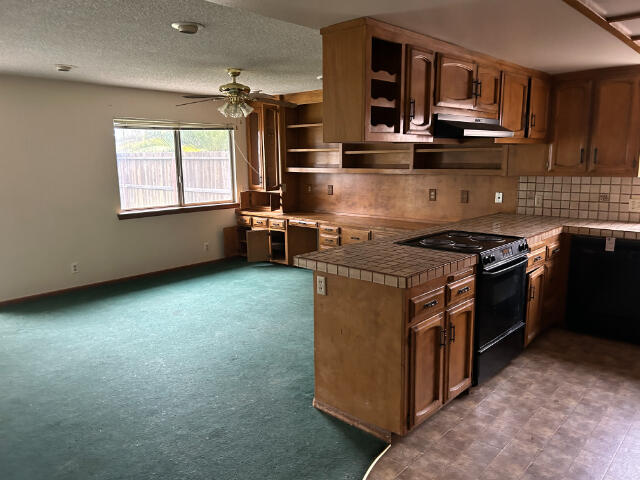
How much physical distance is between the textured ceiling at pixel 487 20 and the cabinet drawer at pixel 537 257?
4.68 feet

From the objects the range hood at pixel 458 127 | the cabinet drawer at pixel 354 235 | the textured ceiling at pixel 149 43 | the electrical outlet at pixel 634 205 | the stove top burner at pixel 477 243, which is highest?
the textured ceiling at pixel 149 43

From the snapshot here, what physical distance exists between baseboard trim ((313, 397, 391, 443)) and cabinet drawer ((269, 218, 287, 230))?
3.73 m

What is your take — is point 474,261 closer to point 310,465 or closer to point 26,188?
point 310,465

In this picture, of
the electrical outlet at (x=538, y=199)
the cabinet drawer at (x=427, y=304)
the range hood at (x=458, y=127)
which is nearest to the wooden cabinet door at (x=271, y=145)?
the electrical outlet at (x=538, y=199)

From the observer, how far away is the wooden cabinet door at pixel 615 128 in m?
3.78

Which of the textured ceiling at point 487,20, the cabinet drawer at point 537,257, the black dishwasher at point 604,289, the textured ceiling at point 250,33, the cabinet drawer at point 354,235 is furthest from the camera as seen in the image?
the cabinet drawer at point 354,235

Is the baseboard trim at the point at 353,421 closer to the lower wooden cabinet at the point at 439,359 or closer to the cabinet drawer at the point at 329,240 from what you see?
the lower wooden cabinet at the point at 439,359

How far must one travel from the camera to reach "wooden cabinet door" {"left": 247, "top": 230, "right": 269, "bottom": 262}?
6469 mm

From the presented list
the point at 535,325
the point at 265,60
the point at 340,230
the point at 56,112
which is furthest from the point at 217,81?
the point at 535,325

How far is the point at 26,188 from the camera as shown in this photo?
16.1ft

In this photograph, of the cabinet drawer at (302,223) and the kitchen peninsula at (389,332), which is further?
the cabinet drawer at (302,223)

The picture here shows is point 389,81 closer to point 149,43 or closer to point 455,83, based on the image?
point 455,83

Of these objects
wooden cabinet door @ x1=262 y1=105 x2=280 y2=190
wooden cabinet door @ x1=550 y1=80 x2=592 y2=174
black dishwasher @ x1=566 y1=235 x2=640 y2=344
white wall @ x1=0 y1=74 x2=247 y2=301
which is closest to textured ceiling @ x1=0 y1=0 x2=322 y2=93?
white wall @ x1=0 y1=74 x2=247 y2=301

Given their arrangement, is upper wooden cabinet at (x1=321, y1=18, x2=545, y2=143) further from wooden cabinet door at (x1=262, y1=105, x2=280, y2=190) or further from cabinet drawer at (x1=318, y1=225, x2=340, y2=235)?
wooden cabinet door at (x1=262, y1=105, x2=280, y2=190)
